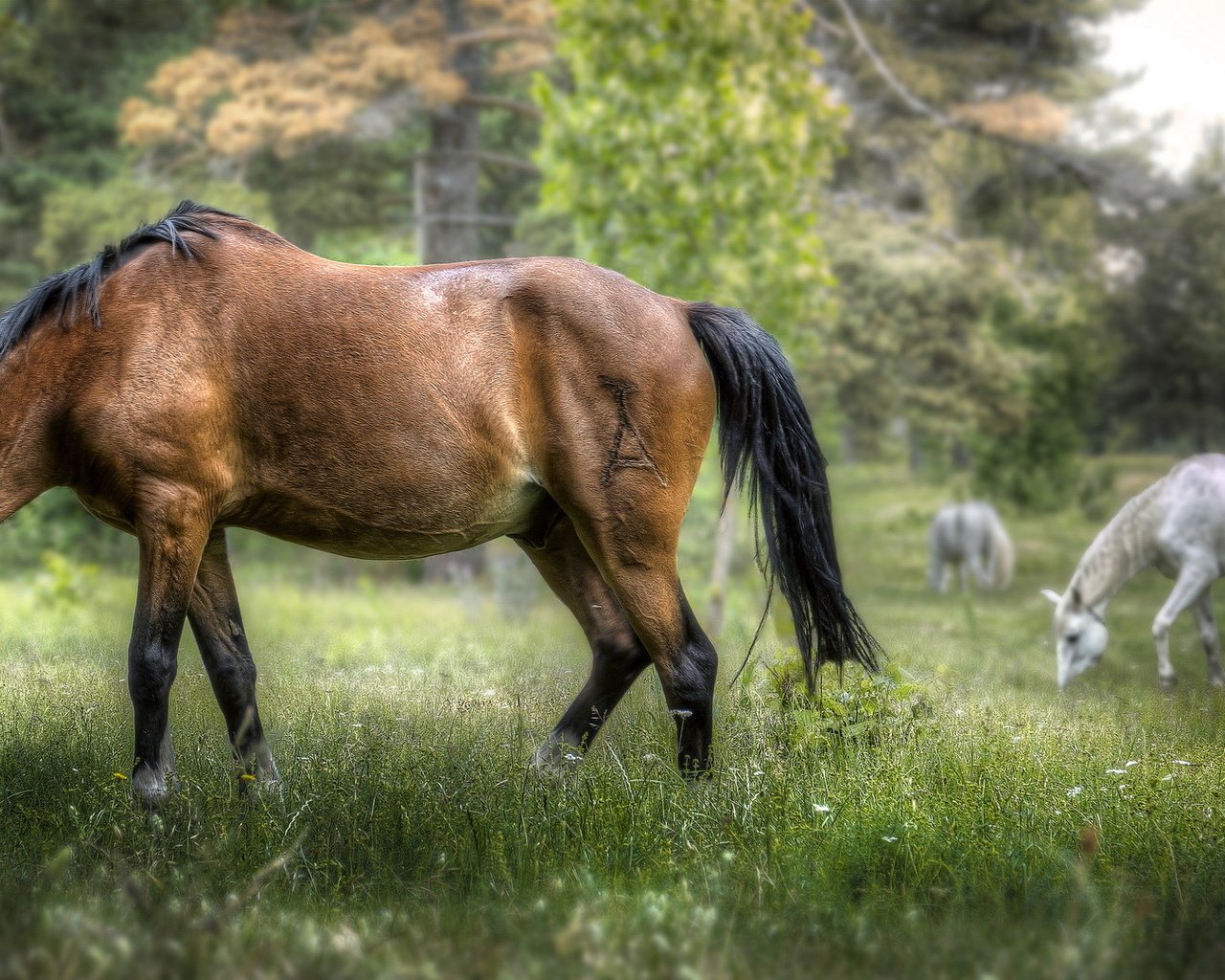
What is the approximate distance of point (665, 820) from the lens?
355cm

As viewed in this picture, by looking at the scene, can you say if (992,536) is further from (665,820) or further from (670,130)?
(665,820)

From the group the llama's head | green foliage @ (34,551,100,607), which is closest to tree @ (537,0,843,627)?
the llama's head

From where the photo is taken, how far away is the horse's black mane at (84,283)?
12.8 ft

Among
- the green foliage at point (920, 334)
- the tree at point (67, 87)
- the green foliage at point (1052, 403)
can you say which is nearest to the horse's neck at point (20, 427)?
the tree at point (67, 87)

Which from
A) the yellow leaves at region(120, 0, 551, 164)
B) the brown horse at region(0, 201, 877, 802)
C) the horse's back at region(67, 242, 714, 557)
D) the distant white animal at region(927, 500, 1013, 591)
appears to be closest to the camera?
the brown horse at region(0, 201, 877, 802)

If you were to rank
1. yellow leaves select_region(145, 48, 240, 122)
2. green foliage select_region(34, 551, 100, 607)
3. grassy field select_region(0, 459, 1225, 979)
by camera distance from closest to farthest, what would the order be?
grassy field select_region(0, 459, 1225, 979) < green foliage select_region(34, 551, 100, 607) < yellow leaves select_region(145, 48, 240, 122)

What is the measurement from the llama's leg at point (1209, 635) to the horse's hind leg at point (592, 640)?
5.16 m

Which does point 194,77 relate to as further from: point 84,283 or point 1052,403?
point 1052,403

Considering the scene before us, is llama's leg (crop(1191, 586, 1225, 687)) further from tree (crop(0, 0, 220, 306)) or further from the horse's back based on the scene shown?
tree (crop(0, 0, 220, 306))

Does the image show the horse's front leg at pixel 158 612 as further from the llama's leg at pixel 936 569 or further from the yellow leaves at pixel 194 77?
the llama's leg at pixel 936 569

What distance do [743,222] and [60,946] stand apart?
804cm

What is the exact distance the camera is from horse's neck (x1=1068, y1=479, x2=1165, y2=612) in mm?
8180

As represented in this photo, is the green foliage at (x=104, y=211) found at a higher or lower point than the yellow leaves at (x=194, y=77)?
lower

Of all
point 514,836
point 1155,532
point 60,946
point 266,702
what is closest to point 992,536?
point 1155,532
